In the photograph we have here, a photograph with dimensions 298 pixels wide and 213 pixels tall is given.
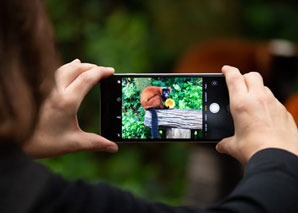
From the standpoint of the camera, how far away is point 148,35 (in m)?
5.14

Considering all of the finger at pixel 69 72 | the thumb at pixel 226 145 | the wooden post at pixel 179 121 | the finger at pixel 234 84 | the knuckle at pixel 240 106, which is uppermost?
the finger at pixel 69 72

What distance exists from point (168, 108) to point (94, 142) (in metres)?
0.17

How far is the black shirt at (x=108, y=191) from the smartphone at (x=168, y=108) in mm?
314

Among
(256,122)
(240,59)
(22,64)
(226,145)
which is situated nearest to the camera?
(22,64)

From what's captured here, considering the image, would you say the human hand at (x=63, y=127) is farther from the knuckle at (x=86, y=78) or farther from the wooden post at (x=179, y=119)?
the wooden post at (x=179, y=119)

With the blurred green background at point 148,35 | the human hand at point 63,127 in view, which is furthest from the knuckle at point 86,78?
the blurred green background at point 148,35

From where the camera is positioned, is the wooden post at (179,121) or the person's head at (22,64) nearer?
the person's head at (22,64)

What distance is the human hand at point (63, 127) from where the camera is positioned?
1.16 meters

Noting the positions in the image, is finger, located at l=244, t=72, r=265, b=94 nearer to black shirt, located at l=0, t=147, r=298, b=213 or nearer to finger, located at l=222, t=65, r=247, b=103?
finger, located at l=222, t=65, r=247, b=103

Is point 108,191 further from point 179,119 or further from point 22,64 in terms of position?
point 179,119

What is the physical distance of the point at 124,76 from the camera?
126cm

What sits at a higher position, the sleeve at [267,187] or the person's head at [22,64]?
the person's head at [22,64]

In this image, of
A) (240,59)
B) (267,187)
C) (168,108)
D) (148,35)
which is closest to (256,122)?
(267,187)

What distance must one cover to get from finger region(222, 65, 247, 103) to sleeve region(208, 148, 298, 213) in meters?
0.16
